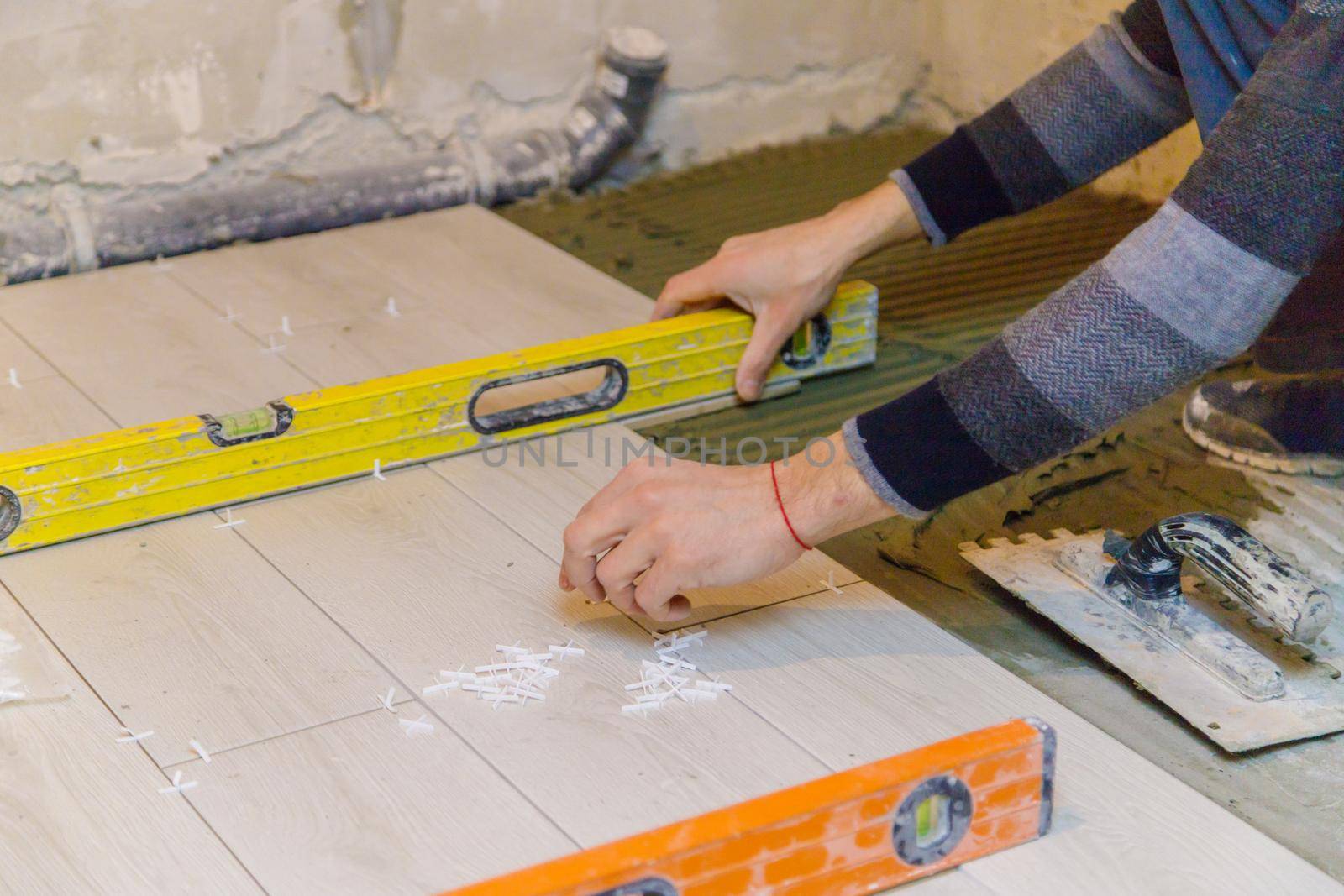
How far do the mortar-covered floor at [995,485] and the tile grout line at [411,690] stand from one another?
0.58 m

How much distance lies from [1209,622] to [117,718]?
3.94 feet

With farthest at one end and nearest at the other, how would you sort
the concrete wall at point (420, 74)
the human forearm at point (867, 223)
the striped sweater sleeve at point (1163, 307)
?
the concrete wall at point (420, 74) < the human forearm at point (867, 223) < the striped sweater sleeve at point (1163, 307)

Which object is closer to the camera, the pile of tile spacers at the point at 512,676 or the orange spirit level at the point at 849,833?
the orange spirit level at the point at 849,833

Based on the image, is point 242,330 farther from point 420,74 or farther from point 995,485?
point 995,485

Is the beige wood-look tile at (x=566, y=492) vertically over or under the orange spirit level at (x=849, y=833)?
under

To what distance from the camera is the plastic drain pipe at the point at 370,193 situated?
112 inches

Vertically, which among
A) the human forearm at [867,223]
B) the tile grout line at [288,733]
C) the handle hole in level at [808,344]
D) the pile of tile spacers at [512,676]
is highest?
the human forearm at [867,223]

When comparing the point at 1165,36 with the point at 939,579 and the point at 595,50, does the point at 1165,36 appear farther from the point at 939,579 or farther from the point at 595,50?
the point at 595,50

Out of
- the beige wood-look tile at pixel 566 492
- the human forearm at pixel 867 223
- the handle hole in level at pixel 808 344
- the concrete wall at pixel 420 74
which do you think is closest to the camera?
the beige wood-look tile at pixel 566 492

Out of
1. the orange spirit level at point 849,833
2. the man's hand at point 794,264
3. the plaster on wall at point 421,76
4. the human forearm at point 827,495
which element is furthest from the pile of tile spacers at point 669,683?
the plaster on wall at point 421,76

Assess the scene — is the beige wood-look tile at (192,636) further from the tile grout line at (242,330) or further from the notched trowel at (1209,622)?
the notched trowel at (1209,622)

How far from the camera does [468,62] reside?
3.23 m

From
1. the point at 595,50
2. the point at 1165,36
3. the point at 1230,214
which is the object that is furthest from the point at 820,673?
the point at 595,50

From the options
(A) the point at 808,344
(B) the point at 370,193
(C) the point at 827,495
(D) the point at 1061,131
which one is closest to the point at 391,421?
(A) the point at 808,344
